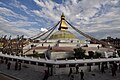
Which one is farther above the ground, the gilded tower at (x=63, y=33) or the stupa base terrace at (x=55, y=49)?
the gilded tower at (x=63, y=33)

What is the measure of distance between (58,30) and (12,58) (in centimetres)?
2052

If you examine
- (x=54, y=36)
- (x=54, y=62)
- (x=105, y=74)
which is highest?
(x=54, y=36)

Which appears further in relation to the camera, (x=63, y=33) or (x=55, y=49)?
(x=63, y=33)

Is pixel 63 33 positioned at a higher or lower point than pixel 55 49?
higher

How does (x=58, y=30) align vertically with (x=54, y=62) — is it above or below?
above

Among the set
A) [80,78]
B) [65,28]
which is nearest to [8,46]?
[65,28]

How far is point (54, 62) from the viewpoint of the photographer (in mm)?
18234

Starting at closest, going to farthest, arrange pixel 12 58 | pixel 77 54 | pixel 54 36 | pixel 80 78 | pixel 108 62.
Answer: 1. pixel 80 78
2. pixel 108 62
3. pixel 12 58
4. pixel 77 54
5. pixel 54 36

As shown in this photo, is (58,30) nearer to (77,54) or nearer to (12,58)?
(77,54)

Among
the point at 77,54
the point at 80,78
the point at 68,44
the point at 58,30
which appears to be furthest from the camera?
the point at 58,30

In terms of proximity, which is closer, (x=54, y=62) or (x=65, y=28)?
(x=54, y=62)

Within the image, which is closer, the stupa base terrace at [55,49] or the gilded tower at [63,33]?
the stupa base terrace at [55,49]

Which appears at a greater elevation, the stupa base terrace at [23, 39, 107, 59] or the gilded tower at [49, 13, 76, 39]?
the gilded tower at [49, 13, 76, 39]

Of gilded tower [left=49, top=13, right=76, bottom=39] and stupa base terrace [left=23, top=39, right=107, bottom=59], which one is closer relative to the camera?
stupa base terrace [left=23, top=39, right=107, bottom=59]
